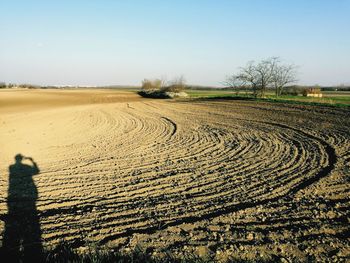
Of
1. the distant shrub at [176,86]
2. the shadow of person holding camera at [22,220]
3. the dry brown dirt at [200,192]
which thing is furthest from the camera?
the distant shrub at [176,86]

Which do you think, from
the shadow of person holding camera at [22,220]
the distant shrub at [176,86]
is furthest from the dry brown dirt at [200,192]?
the distant shrub at [176,86]

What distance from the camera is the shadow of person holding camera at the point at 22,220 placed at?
4.45 metres

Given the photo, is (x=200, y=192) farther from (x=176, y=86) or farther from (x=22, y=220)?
(x=176, y=86)

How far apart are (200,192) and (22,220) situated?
11.8ft

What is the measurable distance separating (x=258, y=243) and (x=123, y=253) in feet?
6.59

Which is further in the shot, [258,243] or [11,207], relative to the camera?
[11,207]

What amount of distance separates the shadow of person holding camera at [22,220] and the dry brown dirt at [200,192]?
0.41 feet

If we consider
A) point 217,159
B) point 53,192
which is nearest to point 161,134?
point 217,159

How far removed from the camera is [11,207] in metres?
6.04

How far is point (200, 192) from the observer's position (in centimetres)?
659

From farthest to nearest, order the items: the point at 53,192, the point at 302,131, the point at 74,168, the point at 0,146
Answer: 1. the point at 302,131
2. the point at 0,146
3. the point at 74,168
4. the point at 53,192

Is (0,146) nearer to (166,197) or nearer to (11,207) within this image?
(11,207)

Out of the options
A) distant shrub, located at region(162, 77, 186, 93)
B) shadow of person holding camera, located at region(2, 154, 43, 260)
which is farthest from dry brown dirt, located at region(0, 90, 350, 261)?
distant shrub, located at region(162, 77, 186, 93)

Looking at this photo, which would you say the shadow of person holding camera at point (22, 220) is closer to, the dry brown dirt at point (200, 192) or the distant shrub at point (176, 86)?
the dry brown dirt at point (200, 192)
